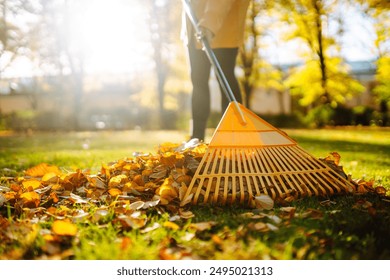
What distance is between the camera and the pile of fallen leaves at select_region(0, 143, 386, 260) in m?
1.78

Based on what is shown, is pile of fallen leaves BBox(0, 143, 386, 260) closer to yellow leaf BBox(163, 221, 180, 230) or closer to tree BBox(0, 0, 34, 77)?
yellow leaf BBox(163, 221, 180, 230)

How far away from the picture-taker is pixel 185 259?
57.4 inches

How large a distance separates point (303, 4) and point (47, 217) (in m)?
11.0

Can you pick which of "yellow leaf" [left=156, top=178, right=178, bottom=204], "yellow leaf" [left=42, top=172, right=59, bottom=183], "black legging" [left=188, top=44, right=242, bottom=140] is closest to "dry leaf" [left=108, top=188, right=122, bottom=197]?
"yellow leaf" [left=156, top=178, right=178, bottom=204]

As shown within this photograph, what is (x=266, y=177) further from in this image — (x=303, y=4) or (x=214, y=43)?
(x=303, y=4)

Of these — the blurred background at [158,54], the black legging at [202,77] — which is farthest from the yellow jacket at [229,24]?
the blurred background at [158,54]

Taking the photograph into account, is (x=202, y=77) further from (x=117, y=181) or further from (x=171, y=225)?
(x=171, y=225)

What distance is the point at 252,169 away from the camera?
2191mm

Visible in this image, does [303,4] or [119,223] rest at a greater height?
[303,4]

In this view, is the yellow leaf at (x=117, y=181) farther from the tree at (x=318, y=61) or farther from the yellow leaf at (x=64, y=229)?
the tree at (x=318, y=61)

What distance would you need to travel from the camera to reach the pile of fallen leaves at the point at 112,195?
1.78 m

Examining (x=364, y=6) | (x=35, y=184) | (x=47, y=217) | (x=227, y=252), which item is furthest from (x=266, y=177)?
(x=364, y=6)

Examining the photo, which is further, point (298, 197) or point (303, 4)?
point (303, 4)

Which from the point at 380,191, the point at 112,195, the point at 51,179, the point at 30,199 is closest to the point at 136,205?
the point at 112,195
